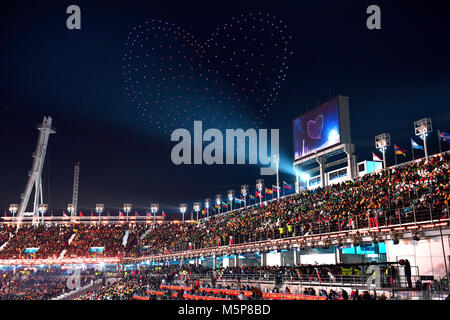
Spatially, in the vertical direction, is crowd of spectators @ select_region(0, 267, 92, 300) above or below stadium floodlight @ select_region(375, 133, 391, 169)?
below

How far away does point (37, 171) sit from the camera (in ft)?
324

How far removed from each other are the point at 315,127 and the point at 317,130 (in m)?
0.64

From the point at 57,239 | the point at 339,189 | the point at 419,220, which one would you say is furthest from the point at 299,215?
the point at 57,239

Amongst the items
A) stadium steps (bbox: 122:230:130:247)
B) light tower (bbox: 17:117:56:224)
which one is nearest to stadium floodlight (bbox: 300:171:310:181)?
stadium steps (bbox: 122:230:130:247)

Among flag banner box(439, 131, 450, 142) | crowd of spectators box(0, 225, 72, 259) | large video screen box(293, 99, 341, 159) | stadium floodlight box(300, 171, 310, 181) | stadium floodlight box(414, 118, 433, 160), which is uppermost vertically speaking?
large video screen box(293, 99, 341, 159)

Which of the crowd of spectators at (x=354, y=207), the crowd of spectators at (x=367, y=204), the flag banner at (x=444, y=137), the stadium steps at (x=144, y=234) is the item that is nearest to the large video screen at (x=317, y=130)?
the crowd of spectators at (x=354, y=207)

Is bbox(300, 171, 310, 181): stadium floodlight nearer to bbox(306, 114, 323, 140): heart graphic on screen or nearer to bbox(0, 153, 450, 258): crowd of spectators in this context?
bbox(306, 114, 323, 140): heart graphic on screen

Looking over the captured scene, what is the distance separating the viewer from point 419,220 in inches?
915

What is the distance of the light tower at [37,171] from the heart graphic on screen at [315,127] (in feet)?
245

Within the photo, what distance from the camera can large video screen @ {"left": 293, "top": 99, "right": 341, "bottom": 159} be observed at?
4438 centimetres

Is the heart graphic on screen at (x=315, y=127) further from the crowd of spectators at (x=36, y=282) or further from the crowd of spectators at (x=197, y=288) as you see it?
the crowd of spectators at (x=36, y=282)

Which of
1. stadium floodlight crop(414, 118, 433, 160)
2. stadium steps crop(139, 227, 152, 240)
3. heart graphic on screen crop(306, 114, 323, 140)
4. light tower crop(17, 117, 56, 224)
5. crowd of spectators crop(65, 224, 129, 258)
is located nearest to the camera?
stadium floodlight crop(414, 118, 433, 160)

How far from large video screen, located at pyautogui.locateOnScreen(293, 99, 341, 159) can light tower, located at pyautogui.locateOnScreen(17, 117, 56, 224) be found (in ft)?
237
